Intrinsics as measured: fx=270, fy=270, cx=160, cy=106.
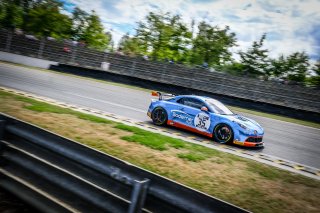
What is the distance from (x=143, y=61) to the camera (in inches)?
1043

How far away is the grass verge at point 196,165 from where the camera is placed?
4.67m

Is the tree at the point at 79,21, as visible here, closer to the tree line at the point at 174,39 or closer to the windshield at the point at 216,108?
the tree line at the point at 174,39

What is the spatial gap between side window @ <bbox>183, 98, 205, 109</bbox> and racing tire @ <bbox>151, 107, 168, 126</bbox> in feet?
2.79

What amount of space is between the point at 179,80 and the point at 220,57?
1086 inches

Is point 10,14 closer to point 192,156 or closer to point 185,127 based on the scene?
point 185,127

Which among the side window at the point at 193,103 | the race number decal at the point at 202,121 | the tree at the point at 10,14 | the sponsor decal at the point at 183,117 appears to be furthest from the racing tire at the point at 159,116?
the tree at the point at 10,14

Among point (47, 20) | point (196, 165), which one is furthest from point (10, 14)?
point (196, 165)

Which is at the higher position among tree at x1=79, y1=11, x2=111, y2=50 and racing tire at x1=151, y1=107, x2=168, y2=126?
tree at x1=79, y1=11, x2=111, y2=50

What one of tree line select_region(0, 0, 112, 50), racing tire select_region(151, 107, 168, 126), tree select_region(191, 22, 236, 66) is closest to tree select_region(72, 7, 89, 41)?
tree line select_region(0, 0, 112, 50)

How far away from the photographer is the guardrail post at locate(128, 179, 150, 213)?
2.34 m

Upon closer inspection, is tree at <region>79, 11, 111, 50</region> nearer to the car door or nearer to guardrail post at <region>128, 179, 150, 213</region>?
the car door

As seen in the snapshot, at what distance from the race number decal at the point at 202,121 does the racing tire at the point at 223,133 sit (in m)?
0.31

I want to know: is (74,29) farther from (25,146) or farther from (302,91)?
(25,146)

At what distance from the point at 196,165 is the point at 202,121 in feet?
10.3
